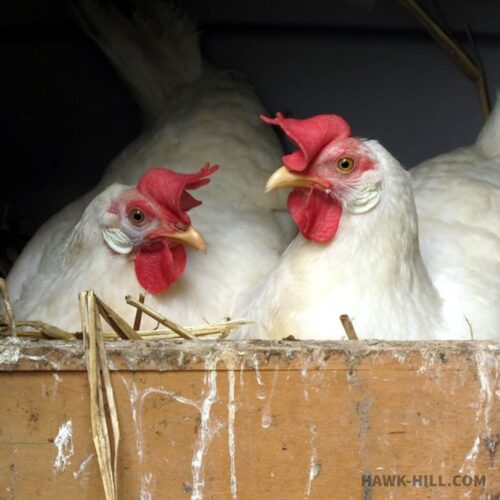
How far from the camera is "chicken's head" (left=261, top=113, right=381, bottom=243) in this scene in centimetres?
259

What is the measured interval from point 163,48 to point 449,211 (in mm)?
1278

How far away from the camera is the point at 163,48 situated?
3.79 m

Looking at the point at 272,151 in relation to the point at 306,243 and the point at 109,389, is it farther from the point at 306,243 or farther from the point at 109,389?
the point at 109,389

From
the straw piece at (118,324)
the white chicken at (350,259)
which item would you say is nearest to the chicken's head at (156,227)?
the white chicken at (350,259)

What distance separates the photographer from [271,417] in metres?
2.01

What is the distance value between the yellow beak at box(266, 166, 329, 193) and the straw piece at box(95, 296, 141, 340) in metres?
→ 0.53

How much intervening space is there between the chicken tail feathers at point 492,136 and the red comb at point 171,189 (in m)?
1.07

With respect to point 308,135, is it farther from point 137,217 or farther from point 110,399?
point 110,399

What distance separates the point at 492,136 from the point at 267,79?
994 mm

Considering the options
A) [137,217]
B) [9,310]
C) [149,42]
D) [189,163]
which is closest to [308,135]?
[137,217]

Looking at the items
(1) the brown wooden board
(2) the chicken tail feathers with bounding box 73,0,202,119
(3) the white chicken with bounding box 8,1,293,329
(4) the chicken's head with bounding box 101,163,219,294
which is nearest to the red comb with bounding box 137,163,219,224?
(4) the chicken's head with bounding box 101,163,219,294

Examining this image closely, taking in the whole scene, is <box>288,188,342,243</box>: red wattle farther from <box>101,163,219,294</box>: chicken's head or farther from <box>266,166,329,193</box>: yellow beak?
<box>101,163,219,294</box>: chicken's head

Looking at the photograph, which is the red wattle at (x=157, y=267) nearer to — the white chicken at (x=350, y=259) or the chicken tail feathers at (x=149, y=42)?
the white chicken at (x=350, y=259)

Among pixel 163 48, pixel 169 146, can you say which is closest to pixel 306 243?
pixel 169 146
